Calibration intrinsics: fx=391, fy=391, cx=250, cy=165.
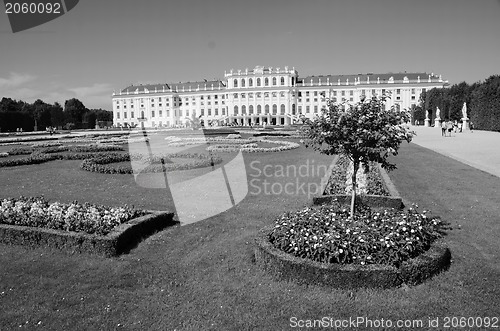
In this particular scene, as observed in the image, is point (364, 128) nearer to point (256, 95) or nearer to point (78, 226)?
point (78, 226)

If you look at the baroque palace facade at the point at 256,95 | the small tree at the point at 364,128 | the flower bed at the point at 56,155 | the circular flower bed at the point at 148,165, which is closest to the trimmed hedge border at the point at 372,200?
the small tree at the point at 364,128

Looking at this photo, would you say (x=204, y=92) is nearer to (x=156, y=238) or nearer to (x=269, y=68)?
(x=269, y=68)

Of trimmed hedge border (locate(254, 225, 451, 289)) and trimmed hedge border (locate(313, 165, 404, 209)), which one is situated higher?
trimmed hedge border (locate(313, 165, 404, 209))

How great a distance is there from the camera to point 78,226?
5762 mm

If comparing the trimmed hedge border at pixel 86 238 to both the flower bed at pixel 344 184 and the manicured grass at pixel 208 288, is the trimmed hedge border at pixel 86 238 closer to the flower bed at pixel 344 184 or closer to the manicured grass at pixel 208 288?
the manicured grass at pixel 208 288

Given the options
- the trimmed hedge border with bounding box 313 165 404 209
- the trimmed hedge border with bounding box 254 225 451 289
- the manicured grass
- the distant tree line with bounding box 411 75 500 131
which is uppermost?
the distant tree line with bounding box 411 75 500 131

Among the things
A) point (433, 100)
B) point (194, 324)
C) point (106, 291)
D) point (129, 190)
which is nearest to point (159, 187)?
point (129, 190)

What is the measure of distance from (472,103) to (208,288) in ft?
141

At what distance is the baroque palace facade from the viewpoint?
293 feet

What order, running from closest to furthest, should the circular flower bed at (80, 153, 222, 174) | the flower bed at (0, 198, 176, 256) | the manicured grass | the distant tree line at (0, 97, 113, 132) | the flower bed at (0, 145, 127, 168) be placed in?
the manicured grass, the flower bed at (0, 198, 176, 256), the circular flower bed at (80, 153, 222, 174), the flower bed at (0, 145, 127, 168), the distant tree line at (0, 97, 113, 132)

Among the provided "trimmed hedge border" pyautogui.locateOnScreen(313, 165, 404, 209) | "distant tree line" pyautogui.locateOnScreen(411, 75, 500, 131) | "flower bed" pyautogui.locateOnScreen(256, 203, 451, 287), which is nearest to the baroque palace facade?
"distant tree line" pyautogui.locateOnScreen(411, 75, 500, 131)

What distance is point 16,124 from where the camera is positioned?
58906 millimetres

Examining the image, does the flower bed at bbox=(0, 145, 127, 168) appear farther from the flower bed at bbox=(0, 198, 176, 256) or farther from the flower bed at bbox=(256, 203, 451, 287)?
the flower bed at bbox=(256, 203, 451, 287)

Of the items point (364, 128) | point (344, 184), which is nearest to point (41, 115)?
point (344, 184)
